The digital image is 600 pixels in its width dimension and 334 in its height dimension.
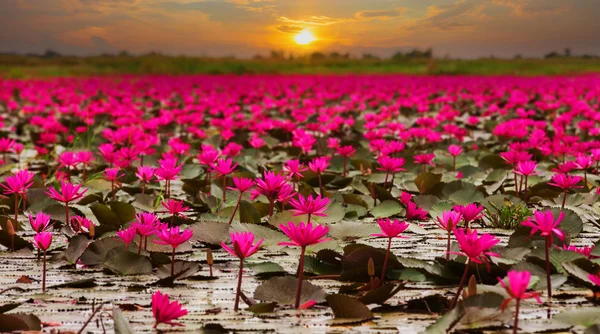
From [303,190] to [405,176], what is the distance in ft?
3.29

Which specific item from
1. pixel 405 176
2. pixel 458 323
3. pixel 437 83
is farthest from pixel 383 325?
pixel 437 83

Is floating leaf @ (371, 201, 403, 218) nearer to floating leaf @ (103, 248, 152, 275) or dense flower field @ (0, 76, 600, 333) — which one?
dense flower field @ (0, 76, 600, 333)

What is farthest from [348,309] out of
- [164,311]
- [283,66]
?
[283,66]

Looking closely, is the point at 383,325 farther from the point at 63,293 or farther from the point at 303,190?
the point at 303,190

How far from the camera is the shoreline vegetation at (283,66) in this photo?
2270 centimetres

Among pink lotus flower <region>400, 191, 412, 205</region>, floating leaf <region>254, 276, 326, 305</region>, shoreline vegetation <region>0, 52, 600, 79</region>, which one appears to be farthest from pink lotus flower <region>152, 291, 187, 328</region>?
shoreline vegetation <region>0, 52, 600, 79</region>

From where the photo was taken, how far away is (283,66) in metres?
28.3

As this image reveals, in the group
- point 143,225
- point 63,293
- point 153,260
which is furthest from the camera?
point 153,260

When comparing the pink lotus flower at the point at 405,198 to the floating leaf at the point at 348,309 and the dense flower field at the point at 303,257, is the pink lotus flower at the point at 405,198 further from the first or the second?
the floating leaf at the point at 348,309

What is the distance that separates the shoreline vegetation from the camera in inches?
894

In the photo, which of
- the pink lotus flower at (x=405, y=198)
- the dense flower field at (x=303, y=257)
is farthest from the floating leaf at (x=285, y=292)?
the pink lotus flower at (x=405, y=198)

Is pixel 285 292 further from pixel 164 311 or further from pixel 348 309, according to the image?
pixel 164 311

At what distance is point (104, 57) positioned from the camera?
1230 inches

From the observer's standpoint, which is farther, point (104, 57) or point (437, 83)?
point (104, 57)
